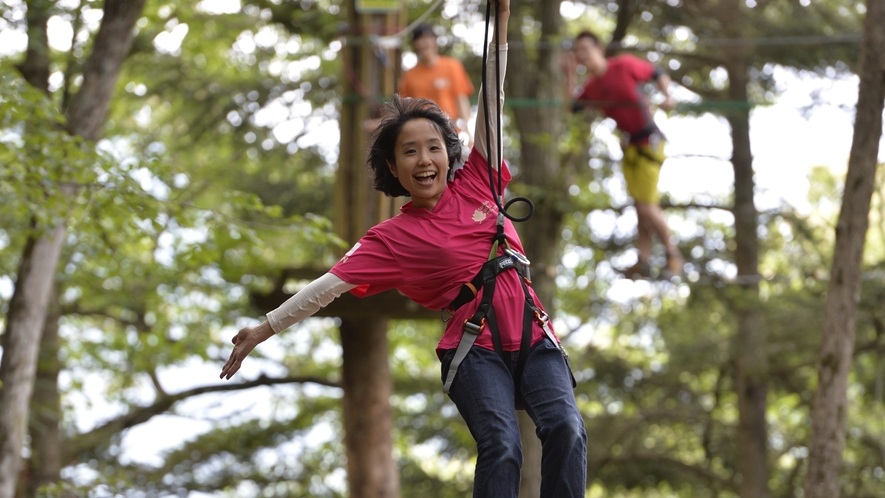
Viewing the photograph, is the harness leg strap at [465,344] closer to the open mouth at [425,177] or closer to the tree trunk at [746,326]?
the open mouth at [425,177]

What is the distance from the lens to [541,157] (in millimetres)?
9562

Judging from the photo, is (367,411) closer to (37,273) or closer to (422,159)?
(37,273)

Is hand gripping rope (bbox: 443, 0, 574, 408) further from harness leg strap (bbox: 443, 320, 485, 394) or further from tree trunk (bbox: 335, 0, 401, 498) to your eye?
tree trunk (bbox: 335, 0, 401, 498)

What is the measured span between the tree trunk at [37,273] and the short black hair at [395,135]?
3.88m

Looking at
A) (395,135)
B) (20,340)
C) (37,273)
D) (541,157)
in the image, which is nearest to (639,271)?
(541,157)

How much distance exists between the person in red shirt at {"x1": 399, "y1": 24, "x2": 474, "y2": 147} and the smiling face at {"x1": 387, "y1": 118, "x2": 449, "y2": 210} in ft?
15.0

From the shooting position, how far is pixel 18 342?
683 centimetres

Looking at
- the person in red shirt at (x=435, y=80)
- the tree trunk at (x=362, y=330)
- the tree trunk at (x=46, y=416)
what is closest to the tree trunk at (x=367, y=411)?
the tree trunk at (x=362, y=330)

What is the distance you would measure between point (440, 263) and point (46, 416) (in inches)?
355

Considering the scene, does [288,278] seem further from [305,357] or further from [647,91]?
[305,357]

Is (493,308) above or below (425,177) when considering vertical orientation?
below

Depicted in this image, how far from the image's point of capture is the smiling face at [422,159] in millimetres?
3207

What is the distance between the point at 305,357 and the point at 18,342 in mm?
8826

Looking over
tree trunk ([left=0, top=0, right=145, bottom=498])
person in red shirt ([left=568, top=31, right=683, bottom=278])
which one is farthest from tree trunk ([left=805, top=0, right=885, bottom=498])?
tree trunk ([left=0, top=0, right=145, bottom=498])
